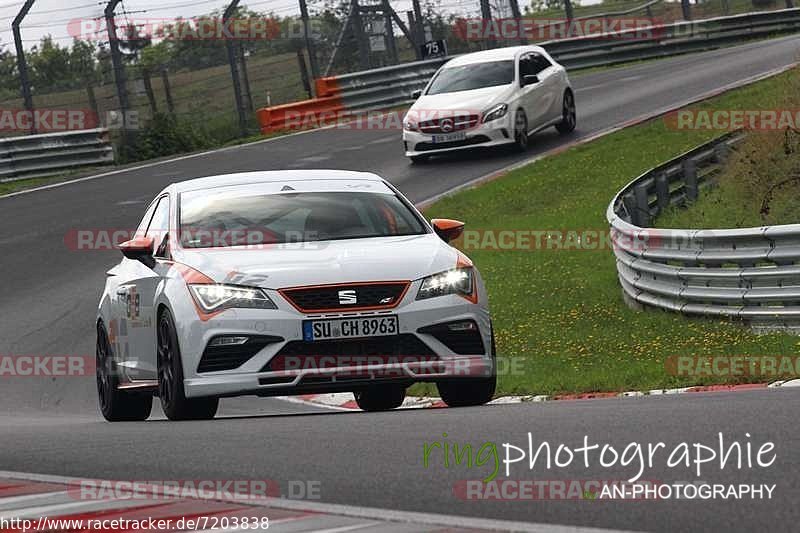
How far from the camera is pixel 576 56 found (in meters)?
42.0

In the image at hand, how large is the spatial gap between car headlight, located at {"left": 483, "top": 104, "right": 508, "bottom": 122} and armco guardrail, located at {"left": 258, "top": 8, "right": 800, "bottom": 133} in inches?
362

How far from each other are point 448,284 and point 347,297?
718 millimetres

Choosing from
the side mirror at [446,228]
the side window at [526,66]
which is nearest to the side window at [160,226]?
the side mirror at [446,228]

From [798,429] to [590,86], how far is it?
30081mm

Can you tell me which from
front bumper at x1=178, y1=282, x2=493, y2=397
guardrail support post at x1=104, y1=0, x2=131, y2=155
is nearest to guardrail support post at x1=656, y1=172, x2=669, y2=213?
front bumper at x1=178, y1=282, x2=493, y2=397

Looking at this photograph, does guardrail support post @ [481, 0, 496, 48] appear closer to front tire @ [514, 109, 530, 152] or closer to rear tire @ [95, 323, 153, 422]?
front tire @ [514, 109, 530, 152]

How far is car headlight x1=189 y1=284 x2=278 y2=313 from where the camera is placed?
9.20 metres

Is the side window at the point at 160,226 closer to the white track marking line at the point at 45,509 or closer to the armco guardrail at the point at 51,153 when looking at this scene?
the white track marking line at the point at 45,509

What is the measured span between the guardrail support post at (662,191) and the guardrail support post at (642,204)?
3.76ft

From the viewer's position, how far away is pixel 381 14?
121ft

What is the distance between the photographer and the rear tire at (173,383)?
9.40 meters
